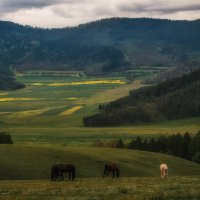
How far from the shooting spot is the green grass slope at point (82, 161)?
210ft

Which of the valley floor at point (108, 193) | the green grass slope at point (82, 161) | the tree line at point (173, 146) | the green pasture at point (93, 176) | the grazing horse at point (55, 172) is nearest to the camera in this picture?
the valley floor at point (108, 193)

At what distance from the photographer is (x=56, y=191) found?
118ft

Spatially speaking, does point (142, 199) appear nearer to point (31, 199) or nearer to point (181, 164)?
point (31, 199)

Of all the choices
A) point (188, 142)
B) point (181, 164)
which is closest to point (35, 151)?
point (181, 164)

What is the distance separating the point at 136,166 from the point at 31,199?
149ft

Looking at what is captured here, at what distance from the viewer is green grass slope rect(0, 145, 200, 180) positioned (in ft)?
210

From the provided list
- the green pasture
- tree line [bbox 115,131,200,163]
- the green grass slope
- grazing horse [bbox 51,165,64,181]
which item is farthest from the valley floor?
tree line [bbox 115,131,200,163]

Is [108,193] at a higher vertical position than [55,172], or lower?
higher

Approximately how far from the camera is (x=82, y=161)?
7294cm

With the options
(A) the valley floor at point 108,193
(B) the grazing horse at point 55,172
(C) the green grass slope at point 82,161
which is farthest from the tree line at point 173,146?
(A) the valley floor at point 108,193

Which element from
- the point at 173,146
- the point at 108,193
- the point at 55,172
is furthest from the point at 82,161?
the point at 173,146

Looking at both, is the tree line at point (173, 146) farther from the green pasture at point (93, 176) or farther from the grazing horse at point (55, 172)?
the grazing horse at point (55, 172)

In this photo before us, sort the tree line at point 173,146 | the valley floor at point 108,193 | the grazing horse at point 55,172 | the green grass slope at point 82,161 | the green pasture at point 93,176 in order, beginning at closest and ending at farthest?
the valley floor at point 108,193
the green pasture at point 93,176
the grazing horse at point 55,172
the green grass slope at point 82,161
the tree line at point 173,146

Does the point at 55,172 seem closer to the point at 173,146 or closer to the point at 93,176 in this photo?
the point at 93,176
